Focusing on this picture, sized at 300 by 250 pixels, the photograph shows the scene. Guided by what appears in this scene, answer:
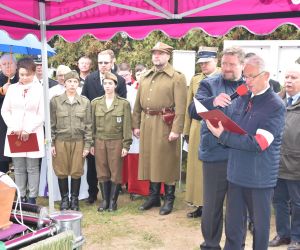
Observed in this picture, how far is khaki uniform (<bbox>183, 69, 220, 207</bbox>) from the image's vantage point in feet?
16.4

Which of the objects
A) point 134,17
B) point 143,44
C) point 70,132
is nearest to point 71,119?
point 70,132

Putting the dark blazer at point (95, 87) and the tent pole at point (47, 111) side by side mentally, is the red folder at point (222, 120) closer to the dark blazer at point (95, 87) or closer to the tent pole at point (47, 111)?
the tent pole at point (47, 111)

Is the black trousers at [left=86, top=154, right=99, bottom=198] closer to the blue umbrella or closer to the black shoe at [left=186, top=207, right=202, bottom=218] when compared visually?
the black shoe at [left=186, top=207, right=202, bottom=218]

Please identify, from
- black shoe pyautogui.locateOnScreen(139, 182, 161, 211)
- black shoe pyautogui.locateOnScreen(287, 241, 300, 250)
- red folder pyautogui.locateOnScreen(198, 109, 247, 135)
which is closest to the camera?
red folder pyautogui.locateOnScreen(198, 109, 247, 135)

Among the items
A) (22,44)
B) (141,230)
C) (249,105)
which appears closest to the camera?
(249,105)

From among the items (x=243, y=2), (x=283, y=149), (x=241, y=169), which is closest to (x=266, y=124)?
(x=241, y=169)

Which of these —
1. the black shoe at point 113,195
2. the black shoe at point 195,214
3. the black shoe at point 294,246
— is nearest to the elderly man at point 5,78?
the black shoe at point 113,195

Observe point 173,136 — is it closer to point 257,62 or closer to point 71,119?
point 71,119

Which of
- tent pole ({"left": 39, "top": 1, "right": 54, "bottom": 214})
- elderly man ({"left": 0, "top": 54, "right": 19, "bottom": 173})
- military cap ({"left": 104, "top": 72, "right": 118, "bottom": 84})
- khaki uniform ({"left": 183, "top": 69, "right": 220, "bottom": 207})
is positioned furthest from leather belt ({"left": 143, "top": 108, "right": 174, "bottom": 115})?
elderly man ({"left": 0, "top": 54, "right": 19, "bottom": 173})

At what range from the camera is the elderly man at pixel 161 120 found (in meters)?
5.14

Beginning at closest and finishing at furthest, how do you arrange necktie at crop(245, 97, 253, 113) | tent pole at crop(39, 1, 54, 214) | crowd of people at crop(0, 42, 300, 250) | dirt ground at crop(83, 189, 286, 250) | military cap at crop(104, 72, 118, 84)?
necktie at crop(245, 97, 253, 113)
crowd of people at crop(0, 42, 300, 250)
dirt ground at crop(83, 189, 286, 250)
tent pole at crop(39, 1, 54, 214)
military cap at crop(104, 72, 118, 84)

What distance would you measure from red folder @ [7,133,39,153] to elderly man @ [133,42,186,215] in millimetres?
1209

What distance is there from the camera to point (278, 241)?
4402mm

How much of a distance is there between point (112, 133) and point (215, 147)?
189 centimetres
